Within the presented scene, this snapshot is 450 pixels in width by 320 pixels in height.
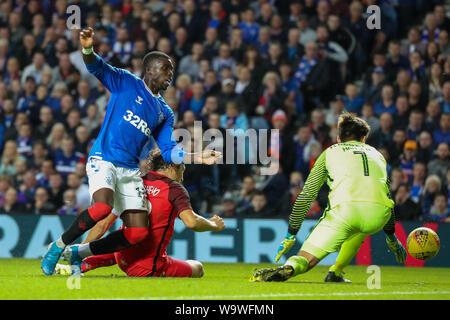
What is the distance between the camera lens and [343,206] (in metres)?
6.74

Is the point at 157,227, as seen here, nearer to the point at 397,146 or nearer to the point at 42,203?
the point at 397,146

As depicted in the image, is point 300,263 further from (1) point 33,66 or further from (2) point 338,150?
(1) point 33,66

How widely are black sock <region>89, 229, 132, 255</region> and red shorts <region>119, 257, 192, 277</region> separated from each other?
1.09 ft

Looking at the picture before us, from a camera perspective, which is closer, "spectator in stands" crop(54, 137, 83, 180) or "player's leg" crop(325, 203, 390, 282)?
"player's leg" crop(325, 203, 390, 282)

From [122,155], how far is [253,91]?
6.35 m

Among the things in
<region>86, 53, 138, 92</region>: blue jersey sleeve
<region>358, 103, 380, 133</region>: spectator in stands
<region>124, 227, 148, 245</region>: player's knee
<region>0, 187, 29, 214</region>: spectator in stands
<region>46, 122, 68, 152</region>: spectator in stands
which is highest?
<region>86, 53, 138, 92</region>: blue jersey sleeve

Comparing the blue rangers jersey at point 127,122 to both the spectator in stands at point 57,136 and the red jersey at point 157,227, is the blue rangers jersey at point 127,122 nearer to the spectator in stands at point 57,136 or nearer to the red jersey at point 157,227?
the red jersey at point 157,227

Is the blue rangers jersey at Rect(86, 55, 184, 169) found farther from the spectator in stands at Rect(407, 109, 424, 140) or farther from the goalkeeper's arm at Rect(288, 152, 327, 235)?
the spectator in stands at Rect(407, 109, 424, 140)

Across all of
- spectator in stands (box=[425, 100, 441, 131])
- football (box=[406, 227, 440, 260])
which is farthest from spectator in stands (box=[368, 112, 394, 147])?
football (box=[406, 227, 440, 260])

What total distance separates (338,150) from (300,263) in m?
1.05

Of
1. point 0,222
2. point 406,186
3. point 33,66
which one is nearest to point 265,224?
point 406,186

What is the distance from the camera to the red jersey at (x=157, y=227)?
281 inches

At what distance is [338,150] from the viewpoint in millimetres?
6945

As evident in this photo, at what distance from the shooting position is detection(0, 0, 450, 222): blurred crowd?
12.0 m
